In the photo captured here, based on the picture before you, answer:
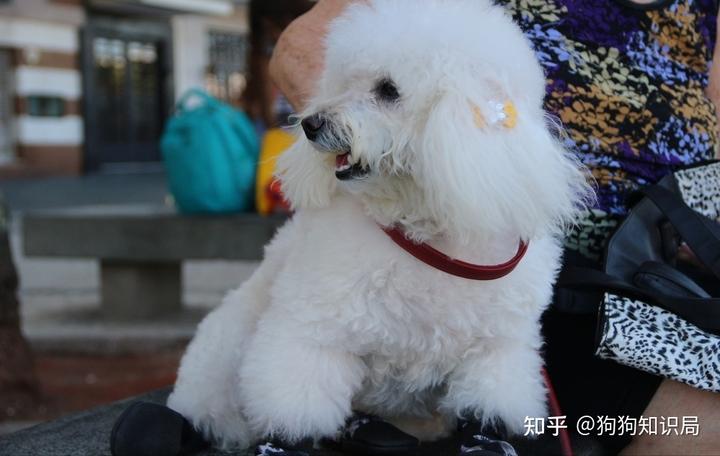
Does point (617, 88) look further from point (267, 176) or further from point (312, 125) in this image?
point (267, 176)

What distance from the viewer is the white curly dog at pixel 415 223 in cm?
147

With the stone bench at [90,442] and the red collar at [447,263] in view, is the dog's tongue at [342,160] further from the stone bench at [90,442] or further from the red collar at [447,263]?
the stone bench at [90,442]

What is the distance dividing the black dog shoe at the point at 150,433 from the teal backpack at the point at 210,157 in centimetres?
261

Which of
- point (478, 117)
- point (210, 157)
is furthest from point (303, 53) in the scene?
point (210, 157)

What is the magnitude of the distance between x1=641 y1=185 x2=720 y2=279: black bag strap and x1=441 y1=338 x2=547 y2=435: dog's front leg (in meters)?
0.51

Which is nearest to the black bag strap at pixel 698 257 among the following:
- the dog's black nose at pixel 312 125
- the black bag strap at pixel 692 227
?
the black bag strap at pixel 692 227

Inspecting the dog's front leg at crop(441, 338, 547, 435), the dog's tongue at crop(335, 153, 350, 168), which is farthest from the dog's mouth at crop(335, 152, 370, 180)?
the dog's front leg at crop(441, 338, 547, 435)

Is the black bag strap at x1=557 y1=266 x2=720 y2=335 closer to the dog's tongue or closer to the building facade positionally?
the dog's tongue

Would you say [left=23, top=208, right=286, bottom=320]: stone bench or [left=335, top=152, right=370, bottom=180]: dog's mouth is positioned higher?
[left=335, top=152, right=370, bottom=180]: dog's mouth

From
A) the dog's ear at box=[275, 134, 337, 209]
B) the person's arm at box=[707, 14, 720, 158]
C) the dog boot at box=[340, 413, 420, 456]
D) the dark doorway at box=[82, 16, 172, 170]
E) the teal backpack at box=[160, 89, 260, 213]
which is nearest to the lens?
the dog's ear at box=[275, 134, 337, 209]

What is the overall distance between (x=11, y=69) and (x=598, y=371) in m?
14.8

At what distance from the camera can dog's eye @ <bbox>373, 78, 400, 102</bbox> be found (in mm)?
1562

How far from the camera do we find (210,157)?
169 inches

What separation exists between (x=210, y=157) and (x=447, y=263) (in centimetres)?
287
